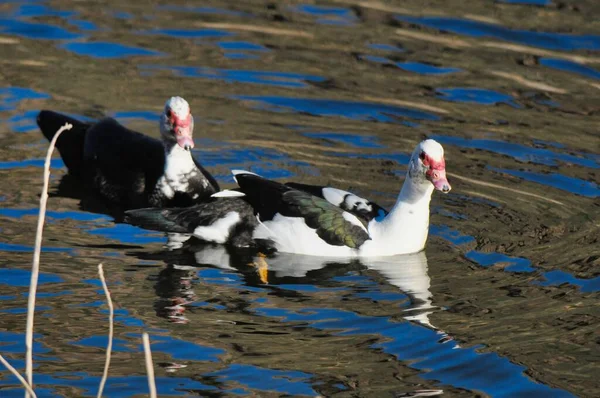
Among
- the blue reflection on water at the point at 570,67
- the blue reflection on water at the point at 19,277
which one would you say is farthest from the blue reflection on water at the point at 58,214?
the blue reflection on water at the point at 570,67

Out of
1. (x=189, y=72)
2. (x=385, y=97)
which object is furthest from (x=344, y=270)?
(x=189, y=72)

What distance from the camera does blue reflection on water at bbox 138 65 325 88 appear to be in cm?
1355

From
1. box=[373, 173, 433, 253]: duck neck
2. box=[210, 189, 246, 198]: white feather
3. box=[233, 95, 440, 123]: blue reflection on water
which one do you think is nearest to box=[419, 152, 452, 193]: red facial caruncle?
box=[373, 173, 433, 253]: duck neck

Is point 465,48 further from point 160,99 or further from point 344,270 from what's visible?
point 344,270

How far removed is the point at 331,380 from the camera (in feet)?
24.0

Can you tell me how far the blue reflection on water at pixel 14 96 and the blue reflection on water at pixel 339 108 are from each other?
2016 millimetres

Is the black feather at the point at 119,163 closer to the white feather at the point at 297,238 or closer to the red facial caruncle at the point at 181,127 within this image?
the red facial caruncle at the point at 181,127

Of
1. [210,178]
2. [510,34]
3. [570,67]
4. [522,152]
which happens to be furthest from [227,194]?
[510,34]

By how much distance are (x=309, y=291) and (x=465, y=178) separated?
113 inches

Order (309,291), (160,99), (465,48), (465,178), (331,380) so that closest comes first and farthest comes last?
(331,380)
(309,291)
(465,178)
(160,99)
(465,48)

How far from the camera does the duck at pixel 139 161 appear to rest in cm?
1042

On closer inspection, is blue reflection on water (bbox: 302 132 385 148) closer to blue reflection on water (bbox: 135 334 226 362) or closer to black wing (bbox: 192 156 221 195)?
black wing (bbox: 192 156 221 195)

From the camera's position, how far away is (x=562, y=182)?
36.2 ft

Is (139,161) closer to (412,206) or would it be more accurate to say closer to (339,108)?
(412,206)
